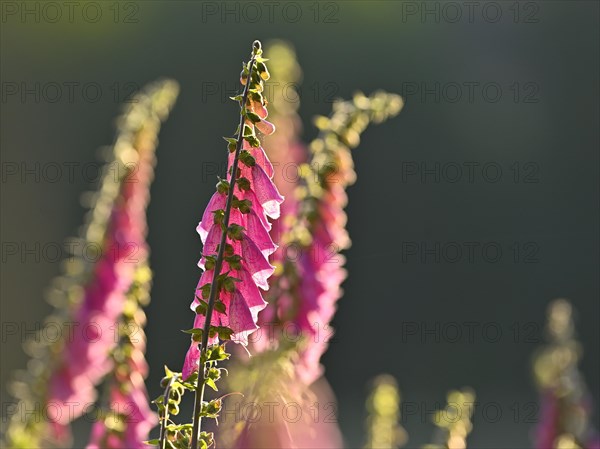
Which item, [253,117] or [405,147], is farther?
[405,147]

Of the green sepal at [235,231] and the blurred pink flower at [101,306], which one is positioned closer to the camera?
the green sepal at [235,231]

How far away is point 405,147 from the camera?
7418 mm

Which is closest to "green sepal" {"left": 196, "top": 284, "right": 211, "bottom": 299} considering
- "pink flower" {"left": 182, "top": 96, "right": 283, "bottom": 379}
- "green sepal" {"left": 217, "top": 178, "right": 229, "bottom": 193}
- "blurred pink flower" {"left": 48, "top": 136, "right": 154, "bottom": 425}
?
"pink flower" {"left": 182, "top": 96, "right": 283, "bottom": 379}

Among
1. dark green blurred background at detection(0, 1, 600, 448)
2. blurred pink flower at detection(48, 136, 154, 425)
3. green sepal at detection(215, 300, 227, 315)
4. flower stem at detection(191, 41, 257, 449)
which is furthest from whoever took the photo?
dark green blurred background at detection(0, 1, 600, 448)

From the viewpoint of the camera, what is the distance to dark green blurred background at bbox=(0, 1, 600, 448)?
7023 millimetres

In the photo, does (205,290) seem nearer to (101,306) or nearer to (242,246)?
(242,246)

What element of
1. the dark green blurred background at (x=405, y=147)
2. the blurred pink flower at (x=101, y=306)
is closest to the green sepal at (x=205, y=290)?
the blurred pink flower at (x=101, y=306)

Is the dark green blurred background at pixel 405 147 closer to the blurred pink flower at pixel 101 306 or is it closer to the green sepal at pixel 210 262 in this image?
the blurred pink flower at pixel 101 306

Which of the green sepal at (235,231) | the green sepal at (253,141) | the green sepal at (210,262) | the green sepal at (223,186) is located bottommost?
the green sepal at (210,262)

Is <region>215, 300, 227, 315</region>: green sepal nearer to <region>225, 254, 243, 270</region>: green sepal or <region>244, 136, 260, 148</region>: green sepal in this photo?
<region>225, 254, 243, 270</region>: green sepal

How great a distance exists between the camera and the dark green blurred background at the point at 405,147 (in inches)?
277

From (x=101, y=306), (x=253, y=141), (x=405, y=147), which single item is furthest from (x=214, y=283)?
(x=405, y=147)

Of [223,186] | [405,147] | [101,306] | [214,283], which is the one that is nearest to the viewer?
[214,283]

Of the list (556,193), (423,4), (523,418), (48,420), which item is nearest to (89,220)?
(48,420)
